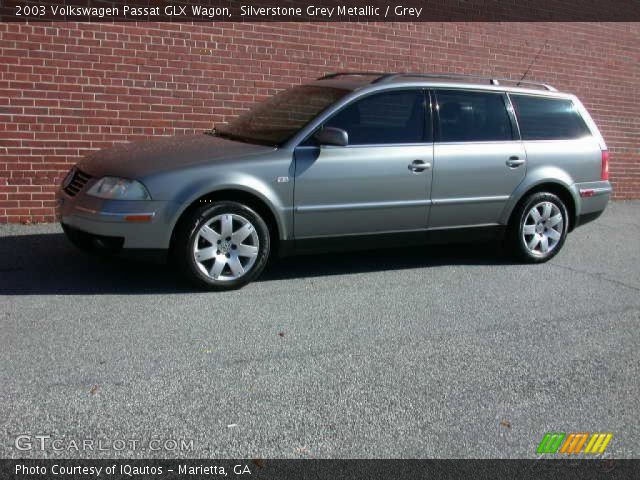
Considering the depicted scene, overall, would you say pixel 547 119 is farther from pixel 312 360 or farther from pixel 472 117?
pixel 312 360

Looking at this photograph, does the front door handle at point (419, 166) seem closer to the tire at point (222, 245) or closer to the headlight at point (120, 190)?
the tire at point (222, 245)

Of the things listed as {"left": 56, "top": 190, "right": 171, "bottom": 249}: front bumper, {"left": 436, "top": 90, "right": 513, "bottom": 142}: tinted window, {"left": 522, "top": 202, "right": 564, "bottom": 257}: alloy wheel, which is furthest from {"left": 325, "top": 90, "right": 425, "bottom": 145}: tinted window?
{"left": 56, "top": 190, "right": 171, "bottom": 249}: front bumper

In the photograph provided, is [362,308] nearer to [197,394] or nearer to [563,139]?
[197,394]

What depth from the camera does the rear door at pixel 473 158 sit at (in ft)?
23.3

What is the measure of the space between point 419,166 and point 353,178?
67 centimetres

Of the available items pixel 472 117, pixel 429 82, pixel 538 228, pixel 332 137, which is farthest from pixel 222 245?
pixel 538 228

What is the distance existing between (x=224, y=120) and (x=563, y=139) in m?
3.78

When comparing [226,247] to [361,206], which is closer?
[226,247]

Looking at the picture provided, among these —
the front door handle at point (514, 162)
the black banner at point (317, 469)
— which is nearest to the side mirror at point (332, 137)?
the front door handle at point (514, 162)

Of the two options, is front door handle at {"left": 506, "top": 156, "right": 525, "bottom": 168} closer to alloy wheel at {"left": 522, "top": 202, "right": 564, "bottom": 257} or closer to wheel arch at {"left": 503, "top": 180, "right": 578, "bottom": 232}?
wheel arch at {"left": 503, "top": 180, "right": 578, "bottom": 232}

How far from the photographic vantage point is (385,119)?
6.91m

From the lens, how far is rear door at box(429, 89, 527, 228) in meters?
7.09

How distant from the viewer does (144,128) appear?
881 cm

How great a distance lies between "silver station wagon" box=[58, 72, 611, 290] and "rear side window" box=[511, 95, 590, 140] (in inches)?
0.6
